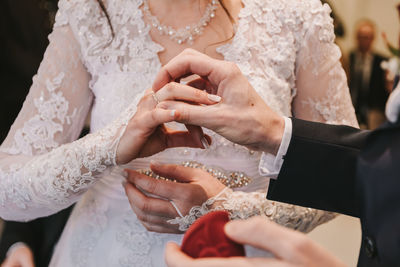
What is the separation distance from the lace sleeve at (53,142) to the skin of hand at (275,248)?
0.52 metres

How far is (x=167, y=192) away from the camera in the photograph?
3.23ft

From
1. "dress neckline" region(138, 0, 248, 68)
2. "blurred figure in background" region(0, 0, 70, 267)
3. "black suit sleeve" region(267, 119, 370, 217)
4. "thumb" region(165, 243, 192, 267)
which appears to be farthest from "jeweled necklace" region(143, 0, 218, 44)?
"blurred figure in background" region(0, 0, 70, 267)

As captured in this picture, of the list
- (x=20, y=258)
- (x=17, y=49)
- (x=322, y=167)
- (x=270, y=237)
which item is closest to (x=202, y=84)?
(x=322, y=167)

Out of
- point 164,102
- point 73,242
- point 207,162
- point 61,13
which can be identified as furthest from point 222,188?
point 61,13

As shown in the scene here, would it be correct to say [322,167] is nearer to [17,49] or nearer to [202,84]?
[202,84]

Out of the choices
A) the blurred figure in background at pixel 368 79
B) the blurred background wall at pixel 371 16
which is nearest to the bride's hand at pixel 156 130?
the blurred figure in background at pixel 368 79

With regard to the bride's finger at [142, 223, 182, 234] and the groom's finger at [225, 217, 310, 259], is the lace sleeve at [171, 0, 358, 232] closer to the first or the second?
the bride's finger at [142, 223, 182, 234]

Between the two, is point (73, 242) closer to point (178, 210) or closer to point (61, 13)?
point (178, 210)

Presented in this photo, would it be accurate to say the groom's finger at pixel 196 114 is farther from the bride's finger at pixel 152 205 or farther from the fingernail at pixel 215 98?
the bride's finger at pixel 152 205

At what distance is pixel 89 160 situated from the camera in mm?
964

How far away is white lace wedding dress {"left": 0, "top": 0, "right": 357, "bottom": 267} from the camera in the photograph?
1.11m

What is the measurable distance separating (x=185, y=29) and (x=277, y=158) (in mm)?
487

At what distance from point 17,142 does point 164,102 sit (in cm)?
47

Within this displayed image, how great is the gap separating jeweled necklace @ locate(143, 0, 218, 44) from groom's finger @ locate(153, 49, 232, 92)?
0.94 ft
